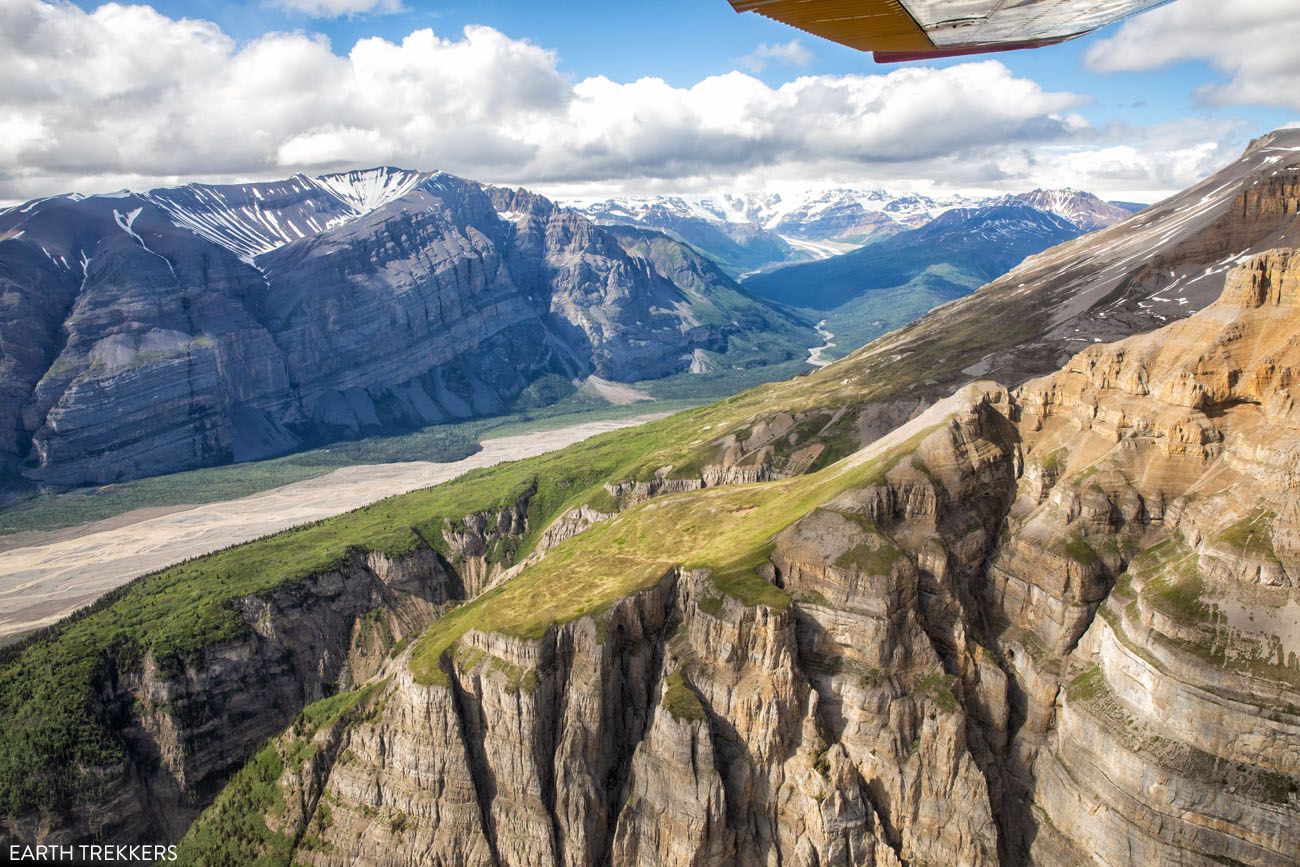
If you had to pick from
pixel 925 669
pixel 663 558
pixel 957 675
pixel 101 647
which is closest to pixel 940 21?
pixel 925 669

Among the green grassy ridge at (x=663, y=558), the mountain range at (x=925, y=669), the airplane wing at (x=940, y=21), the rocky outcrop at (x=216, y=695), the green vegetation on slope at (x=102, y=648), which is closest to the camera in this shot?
the airplane wing at (x=940, y=21)

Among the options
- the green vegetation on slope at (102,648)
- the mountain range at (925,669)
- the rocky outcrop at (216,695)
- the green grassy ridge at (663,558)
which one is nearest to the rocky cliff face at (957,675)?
the mountain range at (925,669)

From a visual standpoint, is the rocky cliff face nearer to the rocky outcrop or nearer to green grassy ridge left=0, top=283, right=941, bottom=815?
the rocky outcrop

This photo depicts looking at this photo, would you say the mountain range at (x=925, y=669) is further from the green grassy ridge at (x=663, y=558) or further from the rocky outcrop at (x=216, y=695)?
the rocky outcrop at (x=216, y=695)

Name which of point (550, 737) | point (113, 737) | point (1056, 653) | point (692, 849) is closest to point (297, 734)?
point (113, 737)

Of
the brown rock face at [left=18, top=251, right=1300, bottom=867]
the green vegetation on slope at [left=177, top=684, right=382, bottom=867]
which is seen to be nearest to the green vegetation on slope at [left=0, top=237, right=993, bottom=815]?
the brown rock face at [left=18, top=251, right=1300, bottom=867]

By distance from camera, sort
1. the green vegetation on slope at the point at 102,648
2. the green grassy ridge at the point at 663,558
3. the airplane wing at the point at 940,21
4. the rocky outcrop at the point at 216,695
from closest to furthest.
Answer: the airplane wing at the point at 940,21, the green grassy ridge at the point at 663,558, the green vegetation on slope at the point at 102,648, the rocky outcrop at the point at 216,695

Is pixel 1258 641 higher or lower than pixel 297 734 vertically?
higher

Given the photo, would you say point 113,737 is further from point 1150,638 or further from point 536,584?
point 1150,638
